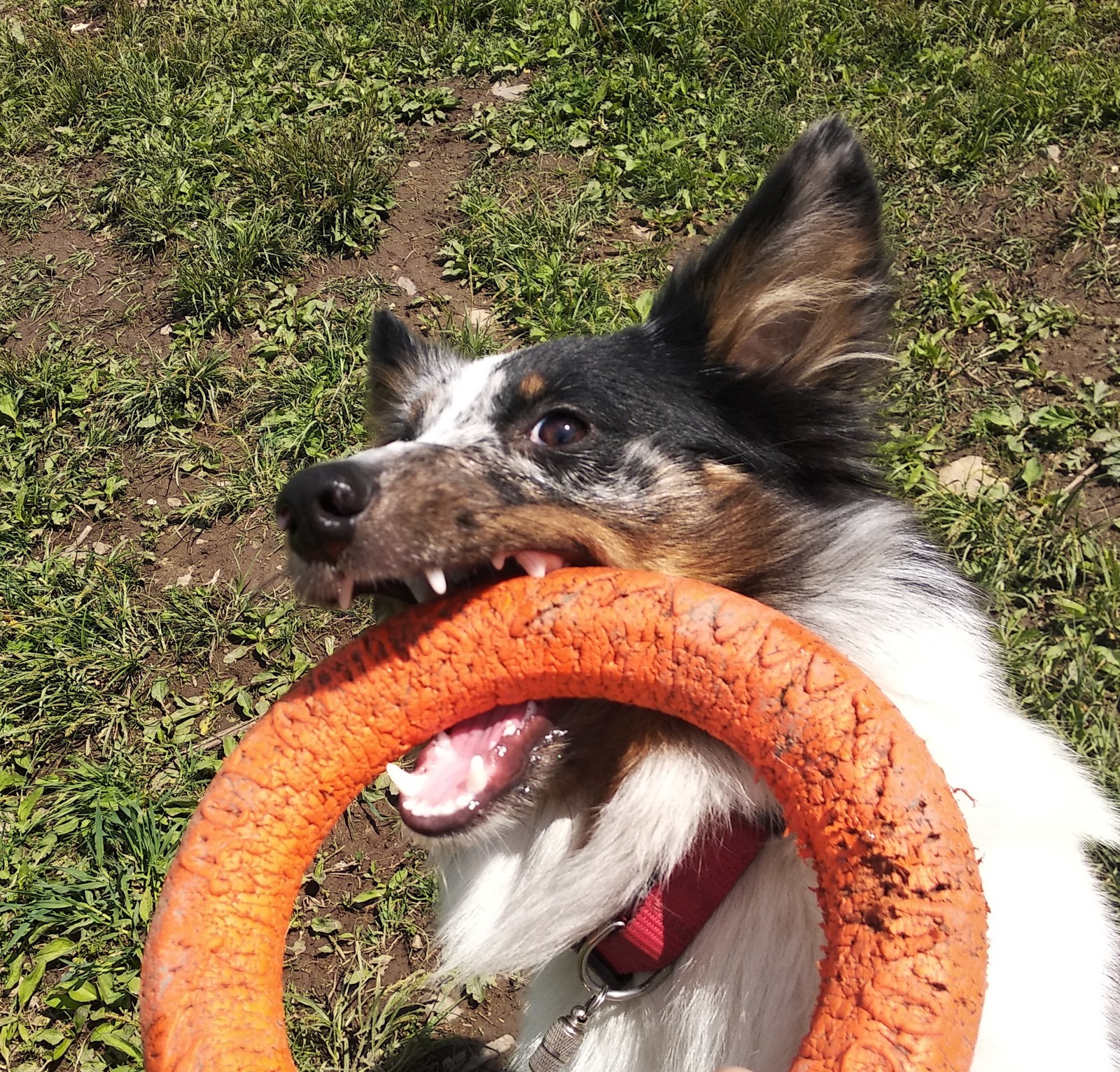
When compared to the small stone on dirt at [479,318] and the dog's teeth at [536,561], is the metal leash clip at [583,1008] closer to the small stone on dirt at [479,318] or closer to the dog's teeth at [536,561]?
the dog's teeth at [536,561]

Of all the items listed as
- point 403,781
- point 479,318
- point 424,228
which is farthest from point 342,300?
point 403,781

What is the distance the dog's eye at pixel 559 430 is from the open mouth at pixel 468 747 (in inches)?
14.9

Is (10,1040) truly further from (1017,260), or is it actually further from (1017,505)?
(1017,260)

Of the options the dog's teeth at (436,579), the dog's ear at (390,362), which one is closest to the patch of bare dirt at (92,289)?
the dog's ear at (390,362)

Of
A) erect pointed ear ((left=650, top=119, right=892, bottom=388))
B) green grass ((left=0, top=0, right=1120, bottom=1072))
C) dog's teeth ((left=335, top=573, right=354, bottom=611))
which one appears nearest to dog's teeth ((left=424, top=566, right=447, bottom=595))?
dog's teeth ((left=335, top=573, right=354, bottom=611))

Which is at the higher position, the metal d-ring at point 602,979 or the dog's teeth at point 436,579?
the dog's teeth at point 436,579

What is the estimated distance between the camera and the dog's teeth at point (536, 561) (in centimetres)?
221

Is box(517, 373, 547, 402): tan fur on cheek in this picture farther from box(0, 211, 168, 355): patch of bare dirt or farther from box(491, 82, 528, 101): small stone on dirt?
box(491, 82, 528, 101): small stone on dirt

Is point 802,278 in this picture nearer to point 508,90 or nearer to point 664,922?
point 664,922

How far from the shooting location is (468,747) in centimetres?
226

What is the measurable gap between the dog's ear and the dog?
2.14ft

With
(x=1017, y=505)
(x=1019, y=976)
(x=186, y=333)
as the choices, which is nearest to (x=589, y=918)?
(x=1019, y=976)

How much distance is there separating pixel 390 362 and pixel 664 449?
4.32 feet

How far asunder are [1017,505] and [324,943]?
337cm
